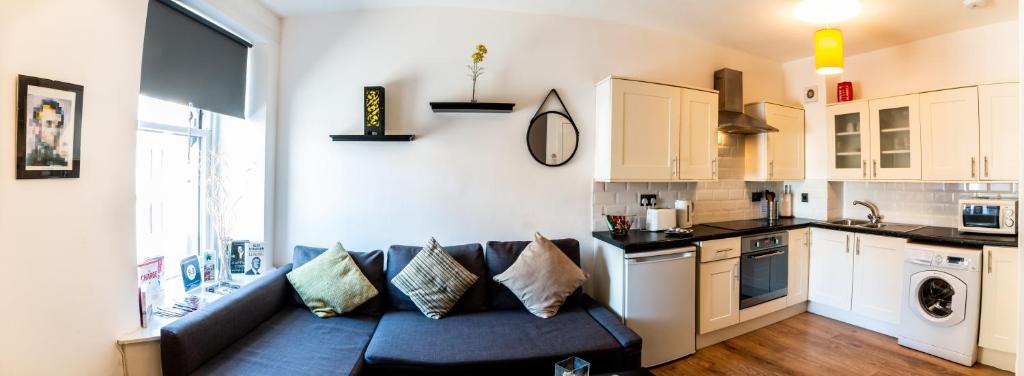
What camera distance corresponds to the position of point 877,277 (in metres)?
3.15

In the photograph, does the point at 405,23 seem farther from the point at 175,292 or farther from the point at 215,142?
the point at 175,292

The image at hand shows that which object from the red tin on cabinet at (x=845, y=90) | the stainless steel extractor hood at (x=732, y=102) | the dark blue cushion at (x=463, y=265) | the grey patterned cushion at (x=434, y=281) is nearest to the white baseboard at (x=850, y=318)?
the stainless steel extractor hood at (x=732, y=102)

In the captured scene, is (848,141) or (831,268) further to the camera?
(848,141)

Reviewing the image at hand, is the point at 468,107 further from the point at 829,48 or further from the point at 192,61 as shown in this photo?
the point at 829,48

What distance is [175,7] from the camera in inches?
81.2

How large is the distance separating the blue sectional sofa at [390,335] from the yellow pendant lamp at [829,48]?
227 cm

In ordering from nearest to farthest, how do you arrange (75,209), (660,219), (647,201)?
(75,209)
(660,219)
(647,201)

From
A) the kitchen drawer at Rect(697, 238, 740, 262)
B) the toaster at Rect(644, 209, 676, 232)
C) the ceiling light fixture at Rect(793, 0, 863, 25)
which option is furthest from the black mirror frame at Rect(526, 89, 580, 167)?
the ceiling light fixture at Rect(793, 0, 863, 25)

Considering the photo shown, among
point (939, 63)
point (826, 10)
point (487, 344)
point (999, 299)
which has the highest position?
point (826, 10)

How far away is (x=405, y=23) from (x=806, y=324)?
427 cm

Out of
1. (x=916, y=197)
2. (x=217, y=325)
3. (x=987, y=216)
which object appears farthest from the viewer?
(x=916, y=197)

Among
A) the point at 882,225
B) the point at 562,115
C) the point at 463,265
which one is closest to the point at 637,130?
the point at 562,115

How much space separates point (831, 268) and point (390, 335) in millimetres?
3864

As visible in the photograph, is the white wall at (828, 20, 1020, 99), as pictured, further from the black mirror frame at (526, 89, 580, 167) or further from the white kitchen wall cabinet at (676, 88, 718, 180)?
the black mirror frame at (526, 89, 580, 167)
